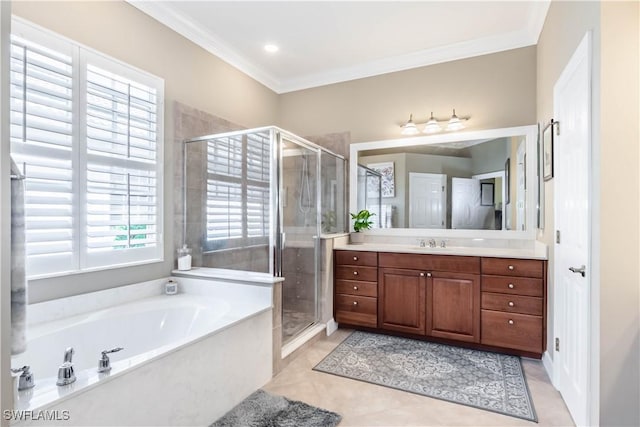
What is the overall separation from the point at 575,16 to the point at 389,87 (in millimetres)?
1968

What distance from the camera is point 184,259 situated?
278 cm

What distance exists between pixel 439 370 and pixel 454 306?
1.99ft

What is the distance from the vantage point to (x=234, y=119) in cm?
346

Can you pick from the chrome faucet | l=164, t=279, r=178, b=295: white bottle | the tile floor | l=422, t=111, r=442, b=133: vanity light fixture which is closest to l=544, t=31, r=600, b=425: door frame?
the tile floor

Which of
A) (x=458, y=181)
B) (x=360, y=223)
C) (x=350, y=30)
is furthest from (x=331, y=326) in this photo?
(x=350, y=30)

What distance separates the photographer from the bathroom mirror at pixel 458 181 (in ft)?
10.2

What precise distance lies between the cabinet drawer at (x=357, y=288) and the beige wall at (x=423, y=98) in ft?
5.19

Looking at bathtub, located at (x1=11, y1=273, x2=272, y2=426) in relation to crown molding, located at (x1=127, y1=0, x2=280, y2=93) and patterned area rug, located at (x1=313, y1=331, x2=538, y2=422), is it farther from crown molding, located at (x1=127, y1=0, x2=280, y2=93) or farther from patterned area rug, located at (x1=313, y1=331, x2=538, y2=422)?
crown molding, located at (x1=127, y1=0, x2=280, y2=93)

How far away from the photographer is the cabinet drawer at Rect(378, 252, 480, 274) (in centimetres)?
288

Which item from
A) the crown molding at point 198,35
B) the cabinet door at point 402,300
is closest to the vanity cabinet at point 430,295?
the cabinet door at point 402,300

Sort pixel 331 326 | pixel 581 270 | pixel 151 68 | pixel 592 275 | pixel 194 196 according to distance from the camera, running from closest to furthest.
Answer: pixel 592 275
pixel 581 270
pixel 151 68
pixel 194 196
pixel 331 326

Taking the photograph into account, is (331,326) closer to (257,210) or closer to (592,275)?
(257,210)

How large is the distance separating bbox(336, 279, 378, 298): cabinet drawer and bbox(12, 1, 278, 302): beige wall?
160 cm

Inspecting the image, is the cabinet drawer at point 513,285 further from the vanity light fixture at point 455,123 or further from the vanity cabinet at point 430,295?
the vanity light fixture at point 455,123
